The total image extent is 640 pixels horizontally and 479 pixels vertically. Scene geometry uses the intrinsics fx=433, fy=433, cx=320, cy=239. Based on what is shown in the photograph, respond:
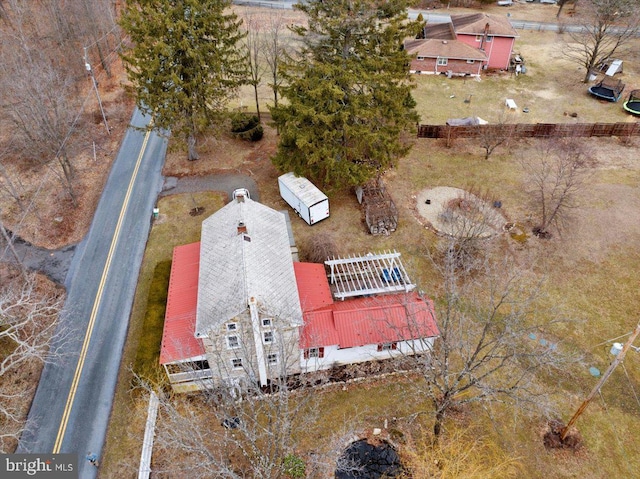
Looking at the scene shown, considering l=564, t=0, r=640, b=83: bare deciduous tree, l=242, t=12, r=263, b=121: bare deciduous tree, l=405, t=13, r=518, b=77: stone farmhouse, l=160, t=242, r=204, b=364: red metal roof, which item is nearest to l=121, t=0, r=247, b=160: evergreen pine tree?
l=242, t=12, r=263, b=121: bare deciduous tree

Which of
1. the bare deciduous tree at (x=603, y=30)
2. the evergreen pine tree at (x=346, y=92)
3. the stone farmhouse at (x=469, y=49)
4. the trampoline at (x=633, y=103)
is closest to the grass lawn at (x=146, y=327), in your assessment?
the evergreen pine tree at (x=346, y=92)

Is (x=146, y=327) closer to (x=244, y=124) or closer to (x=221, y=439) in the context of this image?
(x=221, y=439)

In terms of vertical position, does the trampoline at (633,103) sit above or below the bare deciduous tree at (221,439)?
above

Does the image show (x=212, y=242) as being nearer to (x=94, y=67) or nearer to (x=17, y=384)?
(x=17, y=384)

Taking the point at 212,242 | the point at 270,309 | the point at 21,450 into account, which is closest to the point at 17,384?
the point at 21,450

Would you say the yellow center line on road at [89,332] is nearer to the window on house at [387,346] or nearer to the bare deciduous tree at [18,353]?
the bare deciduous tree at [18,353]

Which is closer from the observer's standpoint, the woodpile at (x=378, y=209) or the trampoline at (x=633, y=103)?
the woodpile at (x=378, y=209)

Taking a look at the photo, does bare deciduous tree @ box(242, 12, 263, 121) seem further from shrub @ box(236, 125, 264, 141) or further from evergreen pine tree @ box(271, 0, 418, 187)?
evergreen pine tree @ box(271, 0, 418, 187)

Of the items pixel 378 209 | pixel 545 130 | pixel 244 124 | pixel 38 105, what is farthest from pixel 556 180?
pixel 38 105
